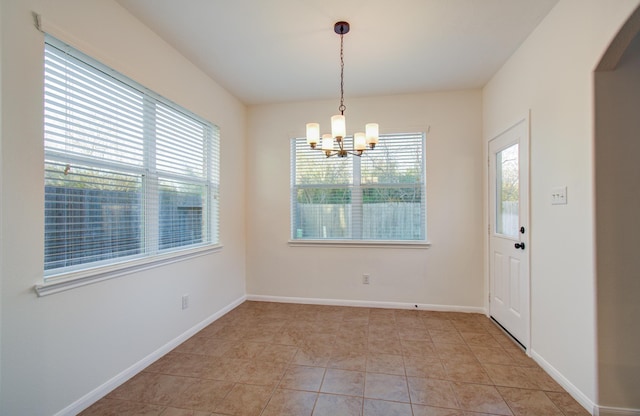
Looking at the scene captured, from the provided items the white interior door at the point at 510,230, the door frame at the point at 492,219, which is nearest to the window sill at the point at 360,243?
the door frame at the point at 492,219

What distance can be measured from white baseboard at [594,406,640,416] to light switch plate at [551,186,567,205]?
1248mm

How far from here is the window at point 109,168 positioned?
168 cm

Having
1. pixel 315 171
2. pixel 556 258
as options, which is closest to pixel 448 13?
pixel 556 258

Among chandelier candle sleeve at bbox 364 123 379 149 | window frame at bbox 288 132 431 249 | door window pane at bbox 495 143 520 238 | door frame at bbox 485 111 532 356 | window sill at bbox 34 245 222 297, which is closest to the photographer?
window sill at bbox 34 245 222 297

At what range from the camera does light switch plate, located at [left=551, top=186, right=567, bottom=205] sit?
1957mm

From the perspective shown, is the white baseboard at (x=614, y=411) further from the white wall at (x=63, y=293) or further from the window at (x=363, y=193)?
the white wall at (x=63, y=293)

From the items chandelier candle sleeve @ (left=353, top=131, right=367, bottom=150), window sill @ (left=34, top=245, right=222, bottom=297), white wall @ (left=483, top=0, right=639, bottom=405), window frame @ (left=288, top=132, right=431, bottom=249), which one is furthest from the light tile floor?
chandelier candle sleeve @ (left=353, top=131, right=367, bottom=150)

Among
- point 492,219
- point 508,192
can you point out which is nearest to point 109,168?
point 508,192

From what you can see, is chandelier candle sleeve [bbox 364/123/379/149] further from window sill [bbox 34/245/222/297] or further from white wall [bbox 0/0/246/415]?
window sill [bbox 34/245/222/297]

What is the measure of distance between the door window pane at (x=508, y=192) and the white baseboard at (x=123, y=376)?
3284 mm

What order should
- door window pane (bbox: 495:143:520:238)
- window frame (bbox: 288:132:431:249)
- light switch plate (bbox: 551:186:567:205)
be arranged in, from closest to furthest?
light switch plate (bbox: 551:186:567:205), door window pane (bbox: 495:143:520:238), window frame (bbox: 288:132:431:249)

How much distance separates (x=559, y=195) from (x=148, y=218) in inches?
123

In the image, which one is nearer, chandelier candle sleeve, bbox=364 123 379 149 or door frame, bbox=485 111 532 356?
chandelier candle sleeve, bbox=364 123 379 149

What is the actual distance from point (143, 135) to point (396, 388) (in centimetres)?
271
